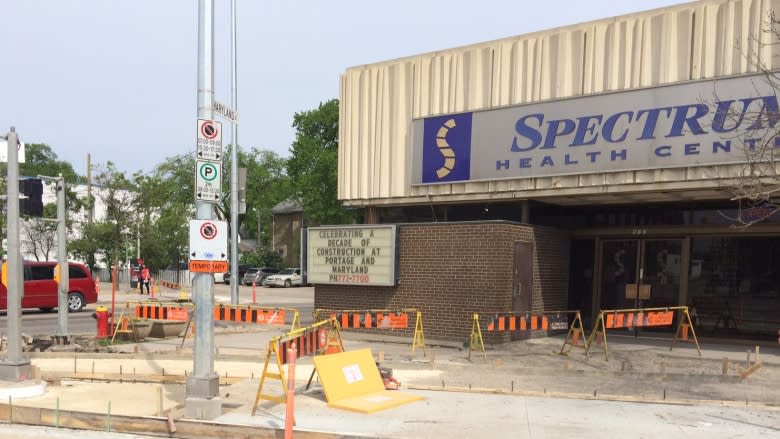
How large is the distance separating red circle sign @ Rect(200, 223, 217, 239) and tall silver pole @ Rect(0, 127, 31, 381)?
3.55 metres

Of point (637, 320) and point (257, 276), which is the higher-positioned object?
point (637, 320)

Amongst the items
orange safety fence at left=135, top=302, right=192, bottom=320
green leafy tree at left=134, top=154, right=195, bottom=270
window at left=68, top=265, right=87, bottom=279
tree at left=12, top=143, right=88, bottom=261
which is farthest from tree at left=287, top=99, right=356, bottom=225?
orange safety fence at left=135, top=302, right=192, bottom=320

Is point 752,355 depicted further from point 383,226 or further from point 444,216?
point 383,226

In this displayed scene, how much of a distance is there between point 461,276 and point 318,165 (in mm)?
36630

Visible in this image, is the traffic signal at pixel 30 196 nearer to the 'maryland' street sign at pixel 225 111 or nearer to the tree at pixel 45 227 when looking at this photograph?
the 'maryland' street sign at pixel 225 111

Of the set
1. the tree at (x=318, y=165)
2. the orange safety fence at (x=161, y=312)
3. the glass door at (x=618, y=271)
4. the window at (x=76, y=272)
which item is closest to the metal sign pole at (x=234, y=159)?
the orange safety fence at (x=161, y=312)

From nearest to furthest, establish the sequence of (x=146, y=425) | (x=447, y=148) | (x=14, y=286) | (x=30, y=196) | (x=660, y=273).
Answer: (x=146, y=425) → (x=14, y=286) → (x=30, y=196) → (x=447, y=148) → (x=660, y=273)

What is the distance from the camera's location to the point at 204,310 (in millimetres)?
7680

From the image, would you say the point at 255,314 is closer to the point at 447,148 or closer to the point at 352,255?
the point at 352,255

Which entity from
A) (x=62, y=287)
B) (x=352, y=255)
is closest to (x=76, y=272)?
(x=62, y=287)

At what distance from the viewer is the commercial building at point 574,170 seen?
12.9m

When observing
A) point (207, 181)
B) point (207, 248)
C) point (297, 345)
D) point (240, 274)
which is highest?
point (207, 181)

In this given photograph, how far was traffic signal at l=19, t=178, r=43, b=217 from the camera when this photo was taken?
1009cm

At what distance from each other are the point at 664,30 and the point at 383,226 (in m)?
8.01
